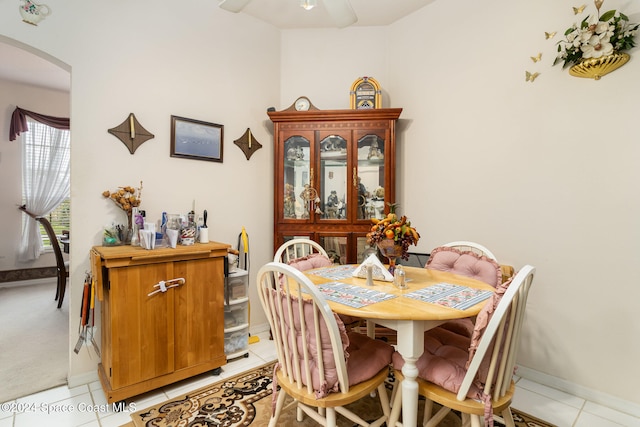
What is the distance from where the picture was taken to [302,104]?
2.94 meters

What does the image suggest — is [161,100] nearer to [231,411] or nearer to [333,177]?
[333,177]

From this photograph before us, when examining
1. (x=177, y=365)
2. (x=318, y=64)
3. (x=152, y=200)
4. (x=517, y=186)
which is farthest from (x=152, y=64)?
(x=517, y=186)

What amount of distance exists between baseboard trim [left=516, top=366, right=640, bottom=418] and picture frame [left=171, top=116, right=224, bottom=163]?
2954 mm

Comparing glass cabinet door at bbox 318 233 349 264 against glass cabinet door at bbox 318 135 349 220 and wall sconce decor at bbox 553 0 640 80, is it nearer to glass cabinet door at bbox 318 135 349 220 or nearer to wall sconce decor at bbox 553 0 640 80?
glass cabinet door at bbox 318 135 349 220

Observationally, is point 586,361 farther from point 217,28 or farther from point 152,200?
point 217,28

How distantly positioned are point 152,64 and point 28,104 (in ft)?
12.6

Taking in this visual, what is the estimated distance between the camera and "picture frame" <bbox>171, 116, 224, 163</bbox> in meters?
2.46

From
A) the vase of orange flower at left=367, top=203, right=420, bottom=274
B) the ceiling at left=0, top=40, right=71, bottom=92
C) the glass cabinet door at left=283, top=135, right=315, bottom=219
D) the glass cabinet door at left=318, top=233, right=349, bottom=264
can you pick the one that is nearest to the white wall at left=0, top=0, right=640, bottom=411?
the glass cabinet door at left=283, top=135, right=315, bottom=219

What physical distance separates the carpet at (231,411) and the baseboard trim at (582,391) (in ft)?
1.50

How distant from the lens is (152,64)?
234 centimetres

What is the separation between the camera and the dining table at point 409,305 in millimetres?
1219

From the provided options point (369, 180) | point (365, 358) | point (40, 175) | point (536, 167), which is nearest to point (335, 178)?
point (369, 180)

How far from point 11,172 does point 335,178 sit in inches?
197

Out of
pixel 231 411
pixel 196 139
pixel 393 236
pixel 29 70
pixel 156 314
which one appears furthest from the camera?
pixel 29 70
